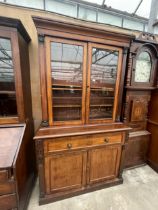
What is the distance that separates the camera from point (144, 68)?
182cm

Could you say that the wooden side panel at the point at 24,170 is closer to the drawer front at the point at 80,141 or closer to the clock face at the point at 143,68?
the drawer front at the point at 80,141

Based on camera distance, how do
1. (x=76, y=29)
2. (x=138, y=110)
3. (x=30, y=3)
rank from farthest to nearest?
(x=138, y=110)
(x=30, y=3)
(x=76, y=29)

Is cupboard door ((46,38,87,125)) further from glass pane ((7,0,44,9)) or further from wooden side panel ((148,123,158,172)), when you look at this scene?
wooden side panel ((148,123,158,172))

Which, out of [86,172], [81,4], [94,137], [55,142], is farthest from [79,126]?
[81,4]

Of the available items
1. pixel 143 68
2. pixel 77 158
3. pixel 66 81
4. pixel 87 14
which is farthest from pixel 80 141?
pixel 87 14

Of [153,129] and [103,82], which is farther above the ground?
[103,82]

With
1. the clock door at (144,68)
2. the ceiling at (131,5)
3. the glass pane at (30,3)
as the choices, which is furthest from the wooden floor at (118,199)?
the ceiling at (131,5)

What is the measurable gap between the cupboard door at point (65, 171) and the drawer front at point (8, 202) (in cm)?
35

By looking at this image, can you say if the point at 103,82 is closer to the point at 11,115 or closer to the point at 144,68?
the point at 144,68

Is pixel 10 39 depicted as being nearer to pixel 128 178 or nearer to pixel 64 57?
pixel 64 57

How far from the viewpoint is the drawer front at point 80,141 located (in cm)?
131

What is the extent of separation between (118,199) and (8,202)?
4.26 feet

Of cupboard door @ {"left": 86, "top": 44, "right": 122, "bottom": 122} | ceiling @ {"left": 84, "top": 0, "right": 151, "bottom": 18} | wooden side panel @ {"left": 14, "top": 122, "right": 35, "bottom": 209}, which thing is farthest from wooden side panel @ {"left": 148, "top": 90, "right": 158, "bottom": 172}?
wooden side panel @ {"left": 14, "top": 122, "right": 35, "bottom": 209}

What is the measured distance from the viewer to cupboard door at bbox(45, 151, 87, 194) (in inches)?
54.1
